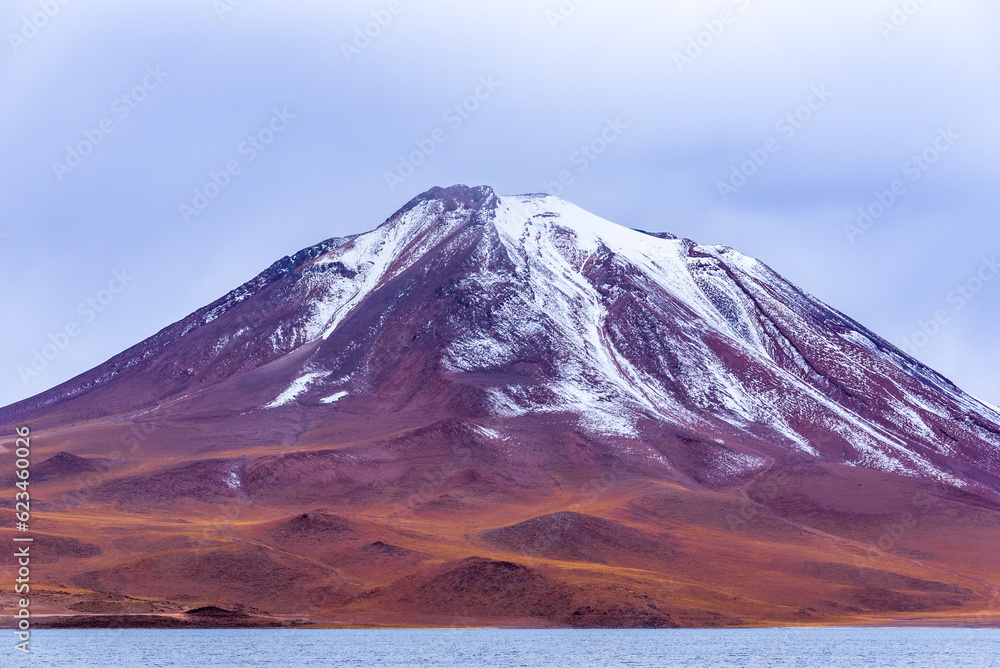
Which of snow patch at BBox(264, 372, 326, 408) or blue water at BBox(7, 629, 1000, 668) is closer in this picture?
blue water at BBox(7, 629, 1000, 668)

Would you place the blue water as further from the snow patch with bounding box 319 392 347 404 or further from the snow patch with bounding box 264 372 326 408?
the snow patch with bounding box 264 372 326 408

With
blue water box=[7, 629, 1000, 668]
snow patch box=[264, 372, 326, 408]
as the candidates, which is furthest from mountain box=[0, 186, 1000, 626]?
blue water box=[7, 629, 1000, 668]

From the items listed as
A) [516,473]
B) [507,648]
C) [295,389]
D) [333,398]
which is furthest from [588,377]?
[507,648]

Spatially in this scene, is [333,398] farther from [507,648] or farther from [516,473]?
[507,648]

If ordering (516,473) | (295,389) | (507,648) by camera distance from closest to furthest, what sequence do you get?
(507,648), (516,473), (295,389)

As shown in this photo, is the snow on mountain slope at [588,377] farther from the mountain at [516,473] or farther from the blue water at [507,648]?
the blue water at [507,648]

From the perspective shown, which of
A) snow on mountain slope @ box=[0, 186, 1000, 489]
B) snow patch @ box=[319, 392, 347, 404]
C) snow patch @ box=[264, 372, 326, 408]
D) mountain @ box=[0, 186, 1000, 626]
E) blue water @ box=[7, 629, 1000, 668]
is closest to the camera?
blue water @ box=[7, 629, 1000, 668]
